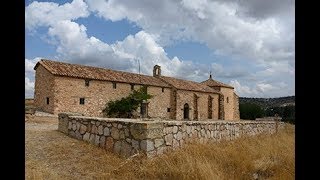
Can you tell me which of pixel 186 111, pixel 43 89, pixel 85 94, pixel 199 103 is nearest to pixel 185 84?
pixel 199 103

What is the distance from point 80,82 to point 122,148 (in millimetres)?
19095

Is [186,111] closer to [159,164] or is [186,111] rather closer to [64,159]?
[64,159]

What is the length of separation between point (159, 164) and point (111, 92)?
2206 centimetres

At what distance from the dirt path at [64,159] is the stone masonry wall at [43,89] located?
15434 mm

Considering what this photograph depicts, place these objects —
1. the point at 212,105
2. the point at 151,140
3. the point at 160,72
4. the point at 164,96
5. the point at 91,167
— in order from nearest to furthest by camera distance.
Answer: the point at 91,167, the point at 151,140, the point at 164,96, the point at 160,72, the point at 212,105

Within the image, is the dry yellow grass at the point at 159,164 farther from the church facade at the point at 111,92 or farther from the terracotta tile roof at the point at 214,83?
the terracotta tile roof at the point at 214,83

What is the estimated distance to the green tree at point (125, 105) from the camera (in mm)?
27000

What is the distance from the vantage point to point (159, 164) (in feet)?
21.7

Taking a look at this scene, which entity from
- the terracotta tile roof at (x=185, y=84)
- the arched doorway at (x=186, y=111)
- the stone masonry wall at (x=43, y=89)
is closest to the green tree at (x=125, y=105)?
the stone masonry wall at (x=43, y=89)

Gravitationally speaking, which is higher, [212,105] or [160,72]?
[160,72]

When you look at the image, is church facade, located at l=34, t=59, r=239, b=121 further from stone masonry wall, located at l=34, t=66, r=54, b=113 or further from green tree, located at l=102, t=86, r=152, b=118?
green tree, located at l=102, t=86, r=152, b=118

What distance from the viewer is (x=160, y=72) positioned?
37656 mm
